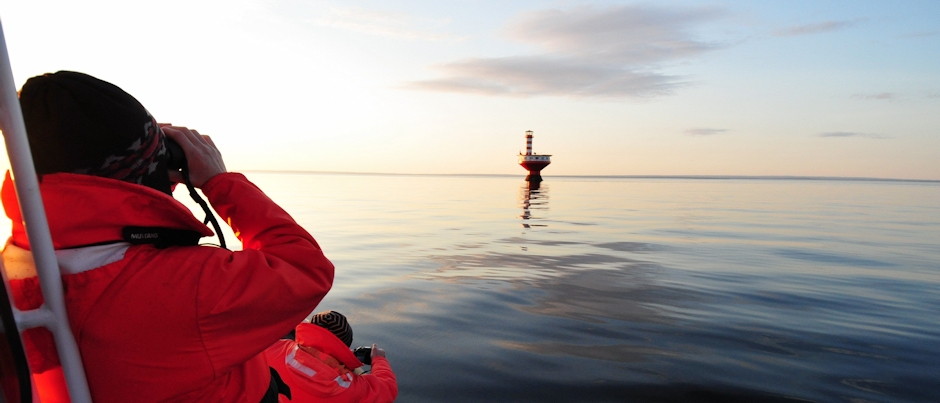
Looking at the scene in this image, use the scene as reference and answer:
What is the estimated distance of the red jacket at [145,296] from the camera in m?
1.33

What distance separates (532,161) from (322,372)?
2217 inches

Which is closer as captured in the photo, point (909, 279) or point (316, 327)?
point (316, 327)

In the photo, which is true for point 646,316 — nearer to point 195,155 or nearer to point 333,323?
point 333,323

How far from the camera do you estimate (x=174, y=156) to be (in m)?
1.60

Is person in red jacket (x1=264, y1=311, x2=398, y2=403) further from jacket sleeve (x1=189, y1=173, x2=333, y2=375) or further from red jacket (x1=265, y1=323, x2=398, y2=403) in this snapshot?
jacket sleeve (x1=189, y1=173, x2=333, y2=375)

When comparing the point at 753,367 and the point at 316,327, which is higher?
the point at 316,327

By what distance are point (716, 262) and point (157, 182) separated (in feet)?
34.8

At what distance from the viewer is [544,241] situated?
1323cm

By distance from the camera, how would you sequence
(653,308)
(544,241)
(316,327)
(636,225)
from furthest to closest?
(636,225)
(544,241)
(653,308)
(316,327)

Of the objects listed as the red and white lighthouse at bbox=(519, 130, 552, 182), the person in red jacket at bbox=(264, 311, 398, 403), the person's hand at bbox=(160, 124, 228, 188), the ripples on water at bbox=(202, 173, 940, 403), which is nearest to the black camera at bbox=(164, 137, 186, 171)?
the person's hand at bbox=(160, 124, 228, 188)

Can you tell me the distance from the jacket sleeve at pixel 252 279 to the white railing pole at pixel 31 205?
0.34m

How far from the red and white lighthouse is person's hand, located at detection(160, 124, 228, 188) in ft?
189

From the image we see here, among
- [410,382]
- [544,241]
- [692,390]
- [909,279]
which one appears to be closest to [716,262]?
[909,279]

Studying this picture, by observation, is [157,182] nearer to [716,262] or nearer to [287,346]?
[287,346]
